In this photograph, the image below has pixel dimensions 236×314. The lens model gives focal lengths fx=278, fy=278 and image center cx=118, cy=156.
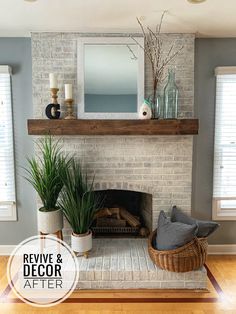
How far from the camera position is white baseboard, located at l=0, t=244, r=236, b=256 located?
10.3 feet

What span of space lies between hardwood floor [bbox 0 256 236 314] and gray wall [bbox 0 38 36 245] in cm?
68

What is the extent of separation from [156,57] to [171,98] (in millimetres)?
446

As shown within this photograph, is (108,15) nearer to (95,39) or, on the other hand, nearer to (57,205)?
(95,39)

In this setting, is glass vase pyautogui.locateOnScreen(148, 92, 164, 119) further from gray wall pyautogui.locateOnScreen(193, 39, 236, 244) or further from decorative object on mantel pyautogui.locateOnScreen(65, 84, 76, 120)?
decorative object on mantel pyautogui.locateOnScreen(65, 84, 76, 120)

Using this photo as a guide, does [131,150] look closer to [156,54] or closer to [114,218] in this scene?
[114,218]

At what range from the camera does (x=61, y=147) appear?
9.39 ft

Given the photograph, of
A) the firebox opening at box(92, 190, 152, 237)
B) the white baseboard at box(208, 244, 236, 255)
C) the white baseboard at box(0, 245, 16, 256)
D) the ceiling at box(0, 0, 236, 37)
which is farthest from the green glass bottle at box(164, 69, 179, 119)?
the white baseboard at box(0, 245, 16, 256)

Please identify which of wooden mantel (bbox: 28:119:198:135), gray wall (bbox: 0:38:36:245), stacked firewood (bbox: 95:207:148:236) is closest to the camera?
wooden mantel (bbox: 28:119:198:135)

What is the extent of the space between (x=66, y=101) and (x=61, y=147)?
0.47 metres

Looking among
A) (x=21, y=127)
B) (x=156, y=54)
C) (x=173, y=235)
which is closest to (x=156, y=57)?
(x=156, y=54)

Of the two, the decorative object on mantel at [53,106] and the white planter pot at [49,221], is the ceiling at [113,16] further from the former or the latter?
the white planter pot at [49,221]

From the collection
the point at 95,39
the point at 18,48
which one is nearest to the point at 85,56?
the point at 95,39

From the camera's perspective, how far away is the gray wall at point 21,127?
2.94 metres

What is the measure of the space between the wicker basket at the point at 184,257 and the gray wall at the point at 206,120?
2.46ft
